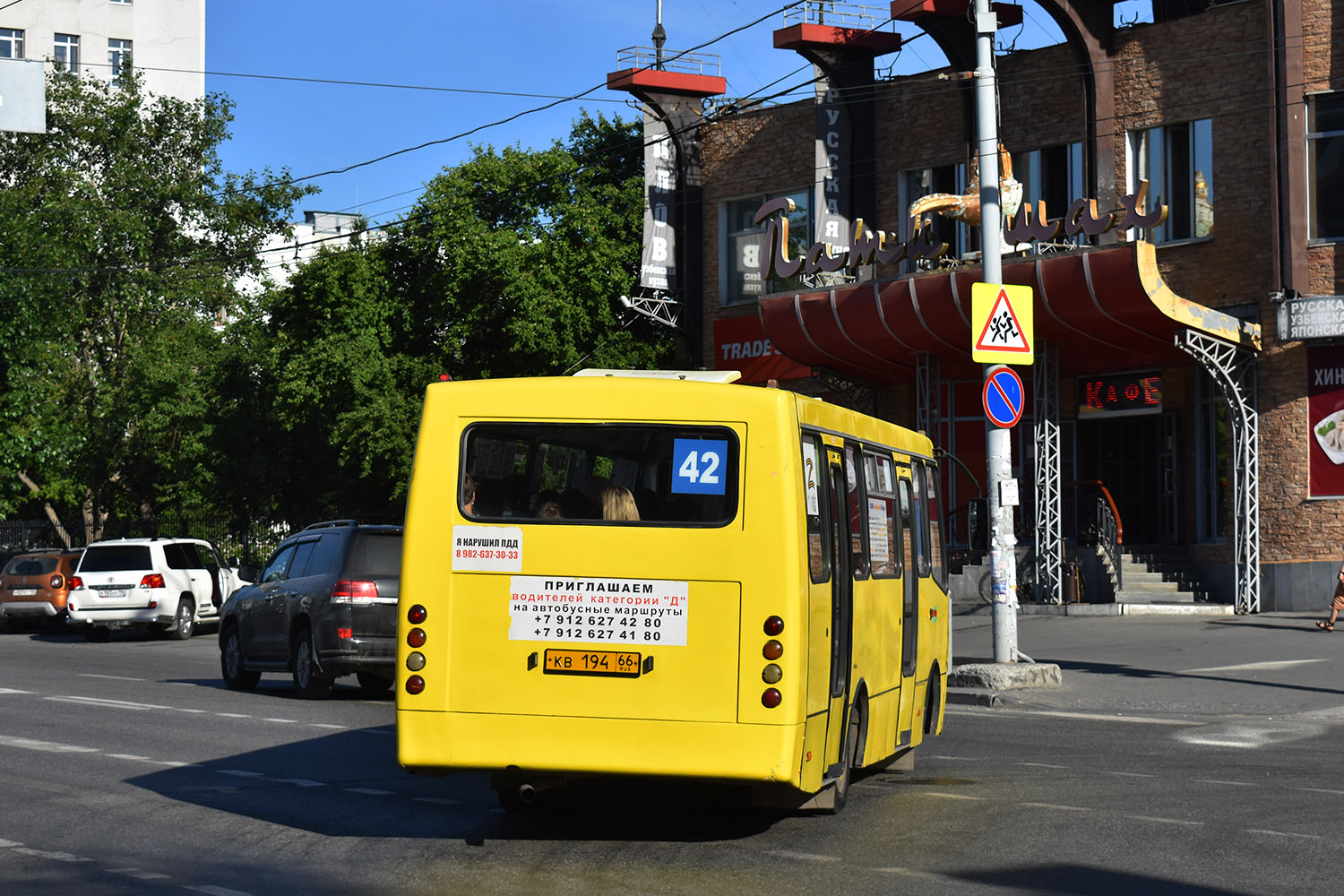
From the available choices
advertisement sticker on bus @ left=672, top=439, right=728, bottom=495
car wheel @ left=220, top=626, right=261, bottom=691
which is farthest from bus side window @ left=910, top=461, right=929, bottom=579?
car wheel @ left=220, top=626, right=261, bottom=691

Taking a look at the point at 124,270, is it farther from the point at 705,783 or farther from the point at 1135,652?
the point at 705,783

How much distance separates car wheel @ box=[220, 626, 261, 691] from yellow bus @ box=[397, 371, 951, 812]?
36.3ft

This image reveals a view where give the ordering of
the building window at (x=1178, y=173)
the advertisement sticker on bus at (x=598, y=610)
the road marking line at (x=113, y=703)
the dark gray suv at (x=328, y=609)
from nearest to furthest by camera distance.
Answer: the advertisement sticker on bus at (x=598, y=610), the road marking line at (x=113, y=703), the dark gray suv at (x=328, y=609), the building window at (x=1178, y=173)

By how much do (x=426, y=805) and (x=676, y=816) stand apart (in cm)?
164

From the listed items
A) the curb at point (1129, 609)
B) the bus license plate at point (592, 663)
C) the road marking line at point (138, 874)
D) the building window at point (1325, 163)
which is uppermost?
the building window at point (1325, 163)

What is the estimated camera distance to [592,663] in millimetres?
8523

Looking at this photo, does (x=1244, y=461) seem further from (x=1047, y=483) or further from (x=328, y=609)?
(x=328, y=609)

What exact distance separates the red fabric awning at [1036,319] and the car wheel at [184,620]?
12.7 meters

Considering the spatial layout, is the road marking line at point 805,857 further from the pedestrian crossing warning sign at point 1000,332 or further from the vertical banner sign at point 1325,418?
the vertical banner sign at point 1325,418

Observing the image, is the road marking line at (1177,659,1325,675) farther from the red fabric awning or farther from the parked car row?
the parked car row

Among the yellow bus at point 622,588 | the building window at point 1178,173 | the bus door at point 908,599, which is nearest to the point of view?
the yellow bus at point 622,588

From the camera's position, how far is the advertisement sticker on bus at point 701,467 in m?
8.57

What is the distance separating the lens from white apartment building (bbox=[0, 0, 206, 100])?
72125 millimetres

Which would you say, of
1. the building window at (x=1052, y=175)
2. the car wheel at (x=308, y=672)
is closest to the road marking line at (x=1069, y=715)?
the car wheel at (x=308, y=672)
